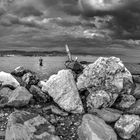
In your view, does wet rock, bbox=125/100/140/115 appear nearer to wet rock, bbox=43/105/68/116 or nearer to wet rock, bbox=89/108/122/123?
wet rock, bbox=89/108/122/123

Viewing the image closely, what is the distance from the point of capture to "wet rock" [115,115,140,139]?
7.27 meters

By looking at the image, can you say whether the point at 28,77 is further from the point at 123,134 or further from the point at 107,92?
the point at 123,134

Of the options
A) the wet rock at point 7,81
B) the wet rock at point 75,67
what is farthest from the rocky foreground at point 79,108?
the wet rock at point 75,67

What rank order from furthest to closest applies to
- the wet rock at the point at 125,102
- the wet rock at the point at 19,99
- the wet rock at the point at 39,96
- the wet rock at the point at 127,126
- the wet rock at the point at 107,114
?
1. the wet rock at the point at 39,96
2. the wet rock at the point at 125,102
3. the wet rock at the point at 19,99
4. the wet rock at the point at 107,114
5. the wet rock at the point at 127,126

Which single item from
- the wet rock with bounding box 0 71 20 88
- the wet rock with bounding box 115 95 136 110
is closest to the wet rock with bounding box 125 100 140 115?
the wet rock with bounding box 115 95 136 110

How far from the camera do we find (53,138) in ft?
21.7

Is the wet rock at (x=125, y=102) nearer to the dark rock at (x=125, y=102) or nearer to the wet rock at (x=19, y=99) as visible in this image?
the dark rock at (x=125, y=102)

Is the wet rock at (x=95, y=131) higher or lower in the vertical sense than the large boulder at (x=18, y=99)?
lower

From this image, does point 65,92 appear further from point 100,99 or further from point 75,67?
point 75,67

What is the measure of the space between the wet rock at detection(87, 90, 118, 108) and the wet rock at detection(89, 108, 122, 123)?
0.35m

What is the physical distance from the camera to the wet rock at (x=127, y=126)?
23.9ft

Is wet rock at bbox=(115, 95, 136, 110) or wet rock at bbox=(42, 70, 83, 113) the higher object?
wet rock at bbox=(42, 70, 83, 113)

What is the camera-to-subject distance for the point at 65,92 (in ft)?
29.6

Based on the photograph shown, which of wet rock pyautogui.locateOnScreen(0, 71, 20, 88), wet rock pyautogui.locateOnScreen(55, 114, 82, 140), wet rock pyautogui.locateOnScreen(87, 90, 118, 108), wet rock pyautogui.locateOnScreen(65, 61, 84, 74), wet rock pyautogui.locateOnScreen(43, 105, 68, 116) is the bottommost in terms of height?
wet rock pyautogui.locateOnScreen(55, 114, 82, 140)
